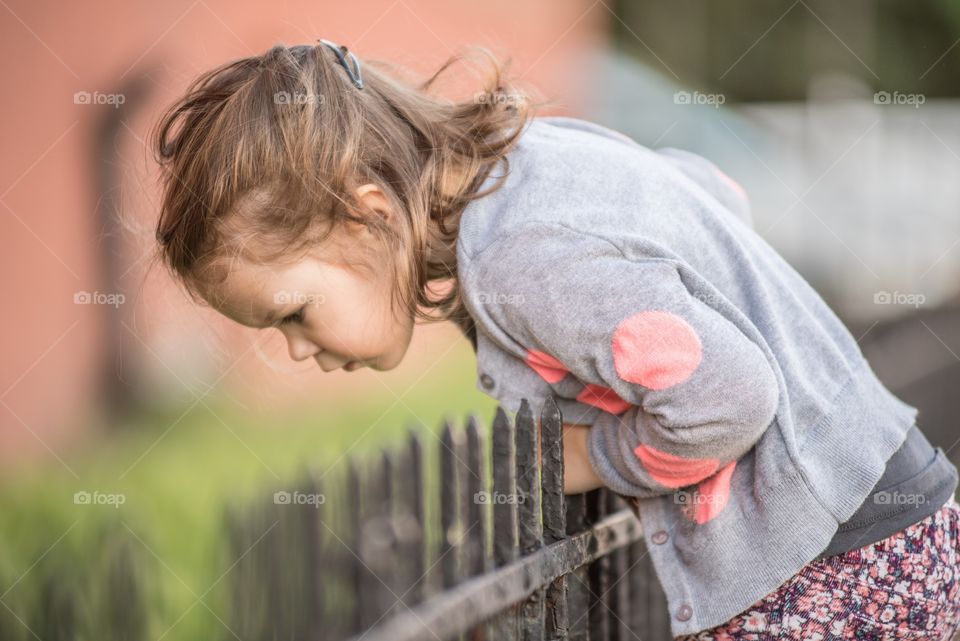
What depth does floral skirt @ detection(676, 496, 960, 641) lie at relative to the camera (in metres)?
1.66

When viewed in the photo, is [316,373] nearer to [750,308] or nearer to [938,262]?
[750,308]

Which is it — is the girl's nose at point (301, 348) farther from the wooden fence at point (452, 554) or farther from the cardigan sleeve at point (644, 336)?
the cardigan sleeve at point (644, 336)

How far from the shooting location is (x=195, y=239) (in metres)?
1.77

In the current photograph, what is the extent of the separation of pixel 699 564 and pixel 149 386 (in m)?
3.72

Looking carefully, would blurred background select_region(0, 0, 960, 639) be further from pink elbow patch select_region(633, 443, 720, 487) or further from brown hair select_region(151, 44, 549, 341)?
pink elbow patch select_region(633, 443, 720, 487)

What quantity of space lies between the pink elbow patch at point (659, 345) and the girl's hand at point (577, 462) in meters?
0.40

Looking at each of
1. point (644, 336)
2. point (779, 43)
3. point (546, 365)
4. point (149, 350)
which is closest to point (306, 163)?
point (546, 365)

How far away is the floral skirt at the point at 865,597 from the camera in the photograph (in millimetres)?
1664

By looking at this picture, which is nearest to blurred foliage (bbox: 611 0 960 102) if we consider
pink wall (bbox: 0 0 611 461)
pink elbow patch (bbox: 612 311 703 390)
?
pink wall (bbox: 0 0 611 461)

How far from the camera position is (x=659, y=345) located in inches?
57.9

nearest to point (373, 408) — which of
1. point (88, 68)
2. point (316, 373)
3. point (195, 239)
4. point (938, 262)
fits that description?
point (316, 373)

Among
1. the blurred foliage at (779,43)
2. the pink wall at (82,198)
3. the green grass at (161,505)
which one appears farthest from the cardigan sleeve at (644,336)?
the blurred foliage at (779,43)

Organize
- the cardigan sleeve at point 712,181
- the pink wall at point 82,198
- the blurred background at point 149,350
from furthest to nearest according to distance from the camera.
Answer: the pink wall at point 82,198 → the blurred background at point 149,350 → the cardigan sleeve at point 712,181

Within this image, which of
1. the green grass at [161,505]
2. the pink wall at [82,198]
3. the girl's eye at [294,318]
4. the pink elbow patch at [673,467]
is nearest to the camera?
the pink elbow patch at [673,467]
